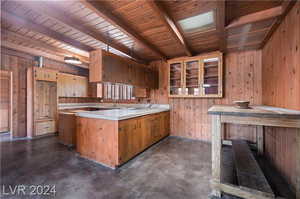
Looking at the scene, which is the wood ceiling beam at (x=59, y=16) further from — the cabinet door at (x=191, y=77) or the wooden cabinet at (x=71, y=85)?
the wooden cabinet at (x=71, y=85)

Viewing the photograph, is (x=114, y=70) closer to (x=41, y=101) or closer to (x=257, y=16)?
(x=257, y=16)

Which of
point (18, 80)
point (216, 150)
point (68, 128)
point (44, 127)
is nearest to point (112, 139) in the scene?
point (216, 150)

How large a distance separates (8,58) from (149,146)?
493 cm

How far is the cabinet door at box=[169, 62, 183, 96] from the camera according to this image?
3836 mm

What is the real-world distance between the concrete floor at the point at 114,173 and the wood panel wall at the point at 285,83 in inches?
43.3

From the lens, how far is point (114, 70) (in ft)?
8.53

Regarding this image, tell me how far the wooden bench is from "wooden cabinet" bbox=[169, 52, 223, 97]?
1.56 meters

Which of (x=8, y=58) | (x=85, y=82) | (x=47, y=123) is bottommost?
(x=47, y=123)

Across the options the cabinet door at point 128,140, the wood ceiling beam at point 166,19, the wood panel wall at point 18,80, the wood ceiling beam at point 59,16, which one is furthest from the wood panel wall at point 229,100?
the wood panel wall at point 18,80

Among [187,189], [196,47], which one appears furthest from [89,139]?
[196,47]

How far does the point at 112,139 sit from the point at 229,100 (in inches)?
127

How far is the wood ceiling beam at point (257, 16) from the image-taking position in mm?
1864

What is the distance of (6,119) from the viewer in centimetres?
468

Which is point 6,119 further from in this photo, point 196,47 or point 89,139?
point 196,47
